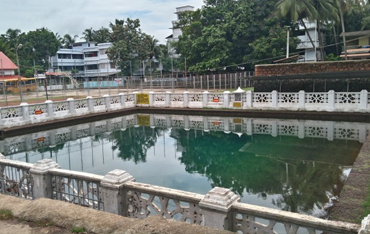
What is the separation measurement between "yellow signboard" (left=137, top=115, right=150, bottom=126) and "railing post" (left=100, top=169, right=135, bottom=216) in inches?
587

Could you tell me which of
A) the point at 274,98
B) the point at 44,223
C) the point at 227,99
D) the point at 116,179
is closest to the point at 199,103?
the point at 227,99

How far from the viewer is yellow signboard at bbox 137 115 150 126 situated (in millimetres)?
20112

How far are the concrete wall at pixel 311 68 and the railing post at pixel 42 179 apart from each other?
1657 centimetres

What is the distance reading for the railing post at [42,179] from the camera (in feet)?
18.1

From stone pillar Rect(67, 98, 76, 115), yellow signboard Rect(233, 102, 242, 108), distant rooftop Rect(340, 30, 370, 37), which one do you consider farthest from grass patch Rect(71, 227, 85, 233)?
distant rooftop Rect(340, 30, 370, 37)

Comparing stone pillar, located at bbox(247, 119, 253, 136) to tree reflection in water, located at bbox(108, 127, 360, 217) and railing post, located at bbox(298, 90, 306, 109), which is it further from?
railing post, located at bbox(298, 90, 306, 109)

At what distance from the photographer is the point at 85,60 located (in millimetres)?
58125

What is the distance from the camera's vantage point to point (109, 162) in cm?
1177

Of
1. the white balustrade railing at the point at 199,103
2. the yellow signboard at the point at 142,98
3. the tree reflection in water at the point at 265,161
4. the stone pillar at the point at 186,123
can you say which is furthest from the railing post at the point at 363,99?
the yellow signboard at the point at 142,98

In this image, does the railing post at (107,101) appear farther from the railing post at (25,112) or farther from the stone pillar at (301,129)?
the stone pillar at (301,129)

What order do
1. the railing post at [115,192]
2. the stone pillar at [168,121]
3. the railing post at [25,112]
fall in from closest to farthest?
the railing post at [115,192], the railing post at [25,112], the stone pillar at [168,121]

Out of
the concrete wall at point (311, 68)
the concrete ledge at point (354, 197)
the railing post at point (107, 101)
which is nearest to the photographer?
the concrete ledge at point (354, 197)

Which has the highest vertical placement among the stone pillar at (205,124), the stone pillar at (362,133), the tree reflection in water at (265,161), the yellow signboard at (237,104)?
the yellow signboard at (237,104)

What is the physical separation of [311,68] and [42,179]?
16.9 meters
